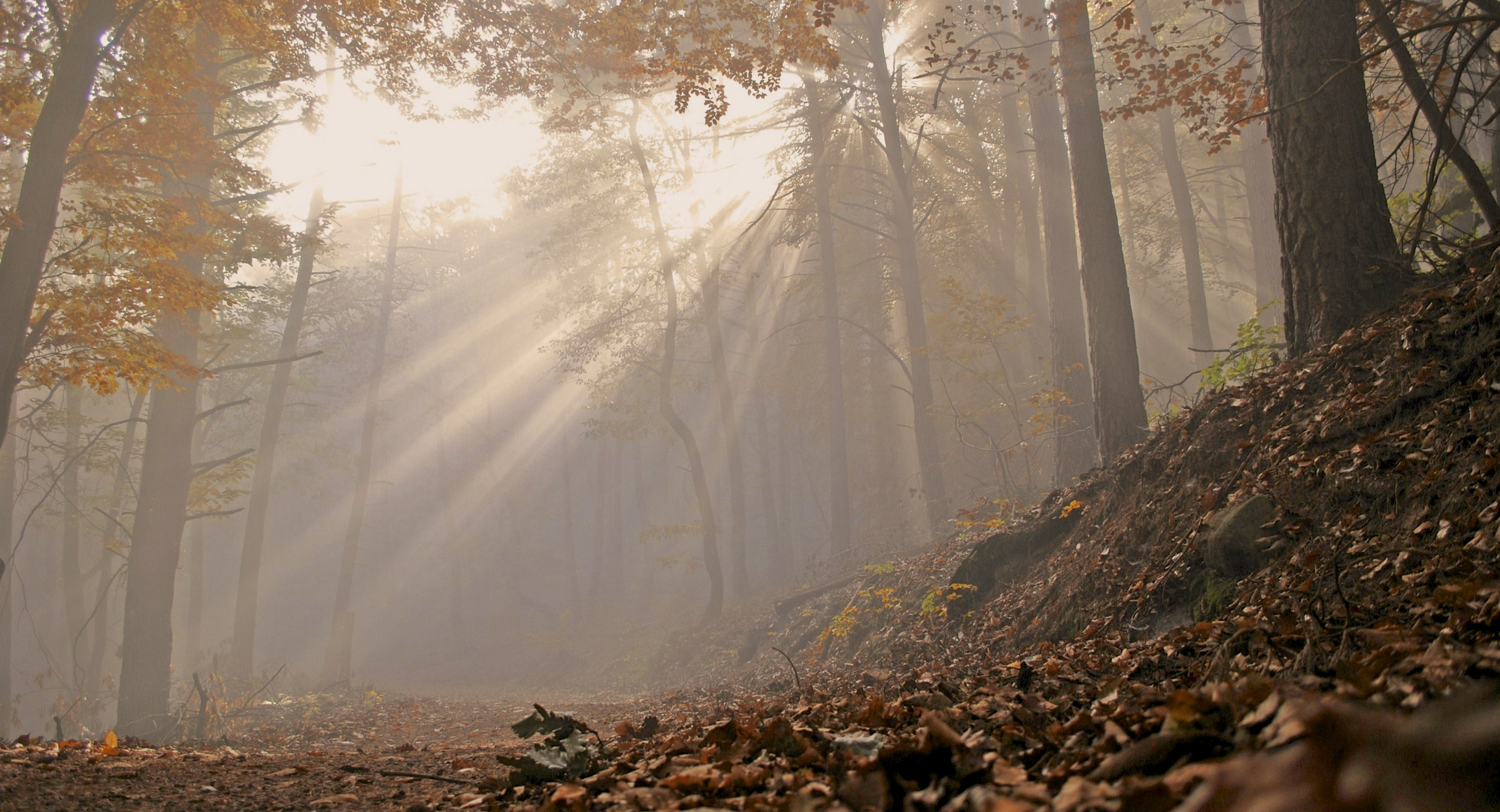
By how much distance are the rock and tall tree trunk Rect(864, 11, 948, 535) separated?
38.2 feet

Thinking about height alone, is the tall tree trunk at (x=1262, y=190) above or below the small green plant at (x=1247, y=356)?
above

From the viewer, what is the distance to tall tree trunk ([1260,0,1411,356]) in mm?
5004

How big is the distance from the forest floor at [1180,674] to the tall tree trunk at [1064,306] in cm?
337

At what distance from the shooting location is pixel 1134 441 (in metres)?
7.45

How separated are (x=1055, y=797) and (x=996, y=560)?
622 cm

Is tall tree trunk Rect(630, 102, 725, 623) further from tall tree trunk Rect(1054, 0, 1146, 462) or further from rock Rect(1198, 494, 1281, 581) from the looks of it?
rock Rect(1198, 494, 1281, 581)

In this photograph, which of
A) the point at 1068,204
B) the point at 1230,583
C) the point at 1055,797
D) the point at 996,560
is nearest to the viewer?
the point at 1055,797

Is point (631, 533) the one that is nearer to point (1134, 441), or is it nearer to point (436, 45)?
point (436, 45)

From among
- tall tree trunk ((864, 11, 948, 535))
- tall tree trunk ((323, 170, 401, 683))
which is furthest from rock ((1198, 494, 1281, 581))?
tall tree trunk ((323, 170, 401, 683))

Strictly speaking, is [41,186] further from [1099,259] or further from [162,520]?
[1099,259]

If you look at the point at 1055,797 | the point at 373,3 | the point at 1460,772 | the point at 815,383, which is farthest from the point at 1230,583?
the point at 815,383

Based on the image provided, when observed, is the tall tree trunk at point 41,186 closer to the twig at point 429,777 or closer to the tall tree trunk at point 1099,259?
the twig at point 429,777

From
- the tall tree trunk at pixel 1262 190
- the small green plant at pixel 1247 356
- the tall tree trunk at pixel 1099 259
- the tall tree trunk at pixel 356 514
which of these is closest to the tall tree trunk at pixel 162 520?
the tall tree trunk at pixel 356 514

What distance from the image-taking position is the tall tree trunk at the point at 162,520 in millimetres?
12195
